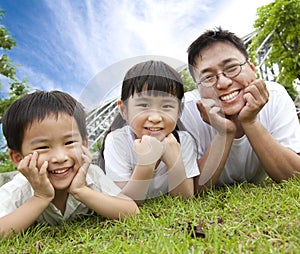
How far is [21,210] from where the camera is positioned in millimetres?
2127

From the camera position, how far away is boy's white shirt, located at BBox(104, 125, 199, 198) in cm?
261

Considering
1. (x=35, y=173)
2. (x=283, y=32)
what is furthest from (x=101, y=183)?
(x=283, y=32)

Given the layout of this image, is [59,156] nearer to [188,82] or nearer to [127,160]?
[127,160]

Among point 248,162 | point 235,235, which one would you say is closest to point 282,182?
point 248,162

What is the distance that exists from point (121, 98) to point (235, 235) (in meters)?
1.39

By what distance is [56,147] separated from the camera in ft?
7.08

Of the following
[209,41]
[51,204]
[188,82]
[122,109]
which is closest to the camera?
[51,204]

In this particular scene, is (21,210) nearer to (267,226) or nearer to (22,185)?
→ (22,185)

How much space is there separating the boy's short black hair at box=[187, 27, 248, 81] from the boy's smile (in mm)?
1188

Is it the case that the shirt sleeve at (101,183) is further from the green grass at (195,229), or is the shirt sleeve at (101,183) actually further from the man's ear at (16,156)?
the man's ear at (16,156)

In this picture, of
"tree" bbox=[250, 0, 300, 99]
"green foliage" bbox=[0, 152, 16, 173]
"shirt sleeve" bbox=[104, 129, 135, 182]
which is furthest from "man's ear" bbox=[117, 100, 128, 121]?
"tree" bbox=[250, 0, 300, 99]

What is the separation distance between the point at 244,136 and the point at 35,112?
4.98 ft

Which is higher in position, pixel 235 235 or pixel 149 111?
pixel 149 111

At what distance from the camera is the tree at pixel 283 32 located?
888 centimetres
